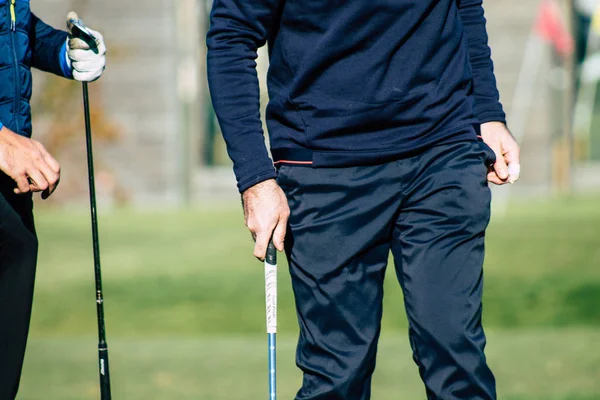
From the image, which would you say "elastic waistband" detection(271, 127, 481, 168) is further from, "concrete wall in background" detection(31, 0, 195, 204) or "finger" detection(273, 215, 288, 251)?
"concrete wall in background" detection(31, 0, 195, 204)

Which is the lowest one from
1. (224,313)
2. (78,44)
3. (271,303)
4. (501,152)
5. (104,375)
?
(224,313)

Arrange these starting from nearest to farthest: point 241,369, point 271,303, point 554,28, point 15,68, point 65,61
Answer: point 271,303
point 15,68
point 65,61
point 241,369
point 554,28

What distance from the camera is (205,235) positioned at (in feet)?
45.4

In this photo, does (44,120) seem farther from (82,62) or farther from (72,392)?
(82,62)

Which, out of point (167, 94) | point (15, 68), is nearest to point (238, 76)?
point (15, 68)

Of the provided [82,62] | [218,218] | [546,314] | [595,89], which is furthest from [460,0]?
[595,89]

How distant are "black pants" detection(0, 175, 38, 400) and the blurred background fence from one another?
7.93 feet

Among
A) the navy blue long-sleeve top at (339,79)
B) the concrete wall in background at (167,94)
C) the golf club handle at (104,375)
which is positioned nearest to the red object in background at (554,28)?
the concrete wall in background at (167,94)

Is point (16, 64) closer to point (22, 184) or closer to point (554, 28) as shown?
point (22, 184)

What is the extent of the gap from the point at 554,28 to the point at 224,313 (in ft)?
35.7

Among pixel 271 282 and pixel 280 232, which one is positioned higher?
pixel 280 232

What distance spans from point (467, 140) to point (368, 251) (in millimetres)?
439

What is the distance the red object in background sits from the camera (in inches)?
723

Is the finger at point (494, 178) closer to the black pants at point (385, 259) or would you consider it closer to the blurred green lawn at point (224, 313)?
the black pants at point (385, 259)
